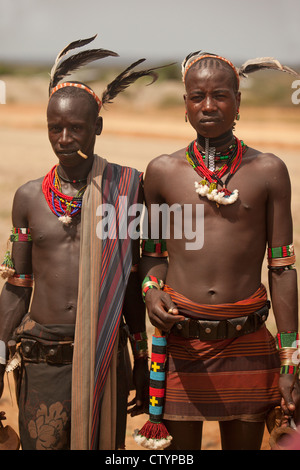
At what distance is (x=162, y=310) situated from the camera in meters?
3.24

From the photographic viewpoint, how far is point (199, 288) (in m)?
3.38

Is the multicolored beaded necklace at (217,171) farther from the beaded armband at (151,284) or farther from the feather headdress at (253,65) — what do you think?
the beaded armband at (151,284)

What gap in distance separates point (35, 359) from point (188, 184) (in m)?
1.27

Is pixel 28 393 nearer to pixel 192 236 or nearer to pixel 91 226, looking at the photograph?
pixel 91 226

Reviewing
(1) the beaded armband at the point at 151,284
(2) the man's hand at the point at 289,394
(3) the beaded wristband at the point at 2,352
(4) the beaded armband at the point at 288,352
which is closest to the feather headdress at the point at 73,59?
(1) the beaded armband at the point at 151,284

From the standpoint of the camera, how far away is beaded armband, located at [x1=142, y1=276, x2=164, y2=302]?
3459 mm

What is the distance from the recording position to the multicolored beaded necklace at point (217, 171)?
332 cm

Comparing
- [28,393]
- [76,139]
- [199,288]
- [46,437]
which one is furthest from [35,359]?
[76,139]

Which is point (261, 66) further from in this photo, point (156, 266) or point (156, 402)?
point (156, 402)

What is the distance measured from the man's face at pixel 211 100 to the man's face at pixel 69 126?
1.92 ft

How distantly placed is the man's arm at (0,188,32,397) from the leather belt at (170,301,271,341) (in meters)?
0.93

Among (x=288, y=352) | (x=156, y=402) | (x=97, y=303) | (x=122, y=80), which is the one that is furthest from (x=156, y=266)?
(x=122, y=80)

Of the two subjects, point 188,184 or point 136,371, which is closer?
point 188,184

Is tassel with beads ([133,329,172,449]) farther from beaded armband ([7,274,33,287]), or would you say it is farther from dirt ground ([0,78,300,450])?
dirt ground ([0,78,300,450])
